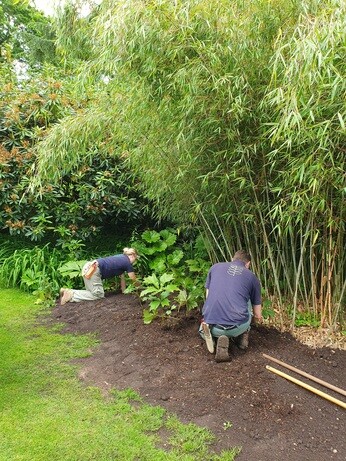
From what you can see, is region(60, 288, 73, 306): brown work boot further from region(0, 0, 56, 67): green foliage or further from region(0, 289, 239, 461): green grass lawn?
region(0, 0, 56, 67): green foliage

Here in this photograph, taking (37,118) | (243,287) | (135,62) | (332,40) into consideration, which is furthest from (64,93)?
(332,40)

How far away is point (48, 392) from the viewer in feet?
8.33

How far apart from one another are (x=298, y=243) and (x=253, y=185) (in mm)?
817

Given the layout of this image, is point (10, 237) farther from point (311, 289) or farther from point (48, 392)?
point (311, 289)

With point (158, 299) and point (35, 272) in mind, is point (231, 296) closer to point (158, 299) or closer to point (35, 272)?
point (158, 299)

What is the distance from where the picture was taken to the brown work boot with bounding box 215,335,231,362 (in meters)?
2.72

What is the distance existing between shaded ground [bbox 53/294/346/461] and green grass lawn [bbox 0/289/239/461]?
0.10 meters

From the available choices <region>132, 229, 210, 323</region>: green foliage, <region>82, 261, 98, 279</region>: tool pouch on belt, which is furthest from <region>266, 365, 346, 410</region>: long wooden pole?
<region>82, 261, 98, 279</region>: tool pouch on belt

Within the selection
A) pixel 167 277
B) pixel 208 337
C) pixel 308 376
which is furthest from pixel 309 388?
pixel 167 277

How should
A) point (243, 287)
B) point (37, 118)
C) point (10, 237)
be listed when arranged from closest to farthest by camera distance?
1. point (243, 287)
2. point (37, 118)
3. point (10, 237)

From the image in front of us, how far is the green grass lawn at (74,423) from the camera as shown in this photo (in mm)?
1963

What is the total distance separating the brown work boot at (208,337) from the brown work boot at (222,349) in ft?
0.33

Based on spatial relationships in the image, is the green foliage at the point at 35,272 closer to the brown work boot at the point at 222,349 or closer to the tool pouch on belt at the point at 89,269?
the tool pouch on belt at the point at 89,269

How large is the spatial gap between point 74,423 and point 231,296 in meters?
1.32
